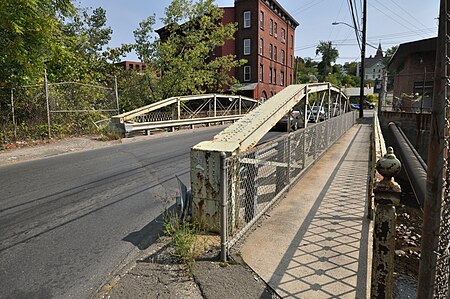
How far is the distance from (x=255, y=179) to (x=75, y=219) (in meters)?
2.70

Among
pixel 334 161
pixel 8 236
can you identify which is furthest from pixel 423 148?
pixel 8 236

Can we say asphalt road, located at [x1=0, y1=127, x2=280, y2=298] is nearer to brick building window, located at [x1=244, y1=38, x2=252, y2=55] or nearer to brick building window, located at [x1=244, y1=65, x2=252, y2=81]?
brick building window, located at [x1=244, y1=65, x2=252, y2=81]

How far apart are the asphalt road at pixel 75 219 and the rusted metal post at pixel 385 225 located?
247 cm

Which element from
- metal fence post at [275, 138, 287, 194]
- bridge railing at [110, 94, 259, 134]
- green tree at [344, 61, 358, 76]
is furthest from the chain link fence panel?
green tree at [344, 61, 358, 76]

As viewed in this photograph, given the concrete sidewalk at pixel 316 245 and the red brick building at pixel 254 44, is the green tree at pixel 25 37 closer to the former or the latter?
the concrete sidewalk at pixel 316 245

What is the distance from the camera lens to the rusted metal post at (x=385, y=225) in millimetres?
2090

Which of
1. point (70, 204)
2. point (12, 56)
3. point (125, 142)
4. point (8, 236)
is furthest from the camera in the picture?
point (125, 142)

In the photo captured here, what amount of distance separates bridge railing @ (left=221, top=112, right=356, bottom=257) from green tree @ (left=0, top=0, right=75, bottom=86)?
8134 millimetres

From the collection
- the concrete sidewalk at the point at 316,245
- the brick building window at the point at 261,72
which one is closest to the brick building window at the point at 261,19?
the brick building window at the point at 261,72

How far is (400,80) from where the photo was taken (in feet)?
85.0

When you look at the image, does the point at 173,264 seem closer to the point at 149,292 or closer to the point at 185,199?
the point at 149,292

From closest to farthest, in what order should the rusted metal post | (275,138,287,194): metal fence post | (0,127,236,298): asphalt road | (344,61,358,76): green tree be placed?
the rusted metal post < (0,127,236,298): asphalt road < (275,138,287,194): metal fence post < (344,61,358,76): green tree

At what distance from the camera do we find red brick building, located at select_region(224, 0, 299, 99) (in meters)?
36.0

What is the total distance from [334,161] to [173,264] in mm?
6794
